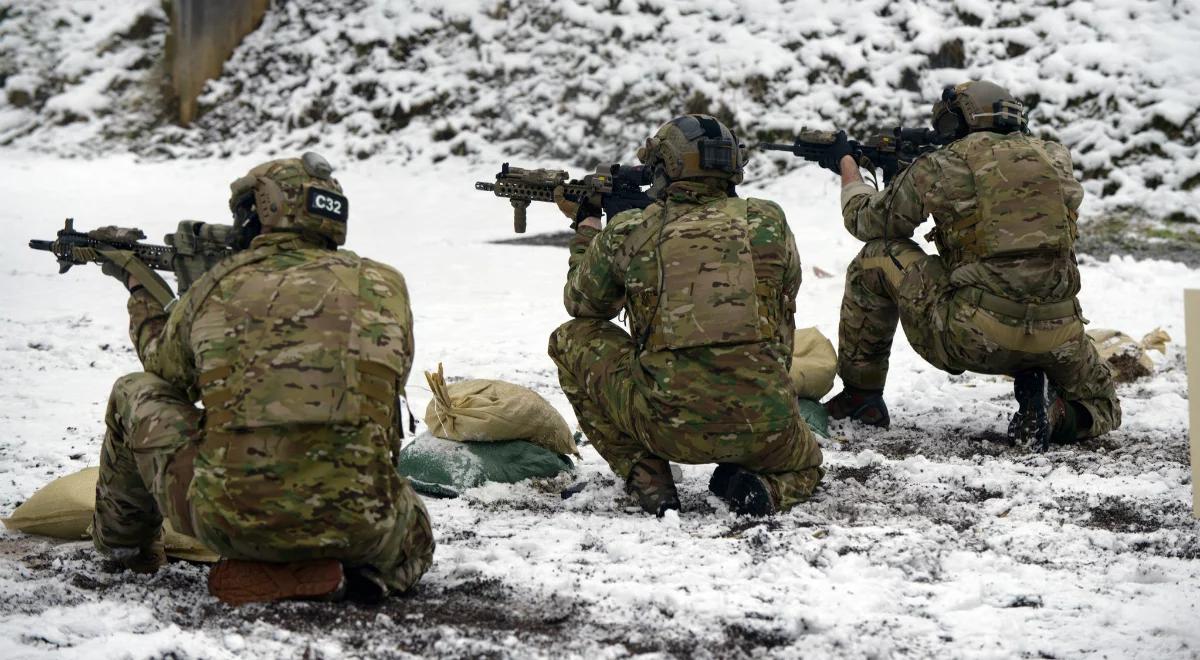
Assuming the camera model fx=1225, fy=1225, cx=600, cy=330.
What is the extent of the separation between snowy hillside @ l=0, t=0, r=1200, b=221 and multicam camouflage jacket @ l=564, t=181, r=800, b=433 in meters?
7.48

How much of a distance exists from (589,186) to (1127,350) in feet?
11.3

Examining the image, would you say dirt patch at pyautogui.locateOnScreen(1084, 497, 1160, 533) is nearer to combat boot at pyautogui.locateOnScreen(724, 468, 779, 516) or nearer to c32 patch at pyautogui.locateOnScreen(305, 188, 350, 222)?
combat boot at pyautogui.locateOnScreen(724, 468, 779, 516)

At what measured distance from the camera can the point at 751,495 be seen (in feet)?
14.0

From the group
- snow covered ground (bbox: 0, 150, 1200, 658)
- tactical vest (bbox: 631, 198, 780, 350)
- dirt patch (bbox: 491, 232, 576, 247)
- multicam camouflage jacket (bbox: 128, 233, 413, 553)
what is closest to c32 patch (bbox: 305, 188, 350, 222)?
multicam camouflage jacket (bbox: 128, 233, 413, 553)

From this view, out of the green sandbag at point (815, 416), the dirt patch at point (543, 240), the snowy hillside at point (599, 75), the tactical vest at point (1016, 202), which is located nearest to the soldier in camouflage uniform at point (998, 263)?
the tactical vest at point (1016, 202)

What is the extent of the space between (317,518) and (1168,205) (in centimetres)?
940

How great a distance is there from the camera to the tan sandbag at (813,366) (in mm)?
5719

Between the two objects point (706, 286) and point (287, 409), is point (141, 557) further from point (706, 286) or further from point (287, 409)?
point (706, 286)

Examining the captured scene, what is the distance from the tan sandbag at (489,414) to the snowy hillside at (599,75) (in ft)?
24.5

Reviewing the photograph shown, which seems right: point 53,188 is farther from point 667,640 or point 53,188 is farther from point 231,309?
point 667,640

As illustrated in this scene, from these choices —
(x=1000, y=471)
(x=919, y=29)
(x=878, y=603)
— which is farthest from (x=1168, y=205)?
(x=878, y=603)

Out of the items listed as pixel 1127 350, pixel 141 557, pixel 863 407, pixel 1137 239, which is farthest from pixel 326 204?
pixel 1137 239

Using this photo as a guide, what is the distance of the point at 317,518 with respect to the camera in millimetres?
3068

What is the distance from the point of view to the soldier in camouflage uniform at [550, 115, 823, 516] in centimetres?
414
